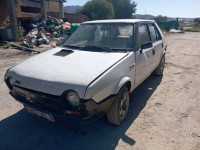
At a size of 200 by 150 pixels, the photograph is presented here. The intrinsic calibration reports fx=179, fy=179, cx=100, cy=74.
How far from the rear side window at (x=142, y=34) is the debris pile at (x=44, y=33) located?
7.71m

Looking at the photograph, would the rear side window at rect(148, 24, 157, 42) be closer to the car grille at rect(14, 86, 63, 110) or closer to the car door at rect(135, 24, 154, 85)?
the car door at rect(135, 24, 154, 85)

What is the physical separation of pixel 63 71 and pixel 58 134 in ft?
3.46

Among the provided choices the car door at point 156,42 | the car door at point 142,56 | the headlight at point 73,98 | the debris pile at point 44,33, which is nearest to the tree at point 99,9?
the debris pile at point 44,33

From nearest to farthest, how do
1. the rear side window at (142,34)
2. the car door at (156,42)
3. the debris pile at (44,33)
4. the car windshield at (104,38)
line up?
the car windshield at (104,38) < the rear side window at (142,34) < the car door at (156,42) < the debris pile at (44,33)

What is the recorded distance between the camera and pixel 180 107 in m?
3.73

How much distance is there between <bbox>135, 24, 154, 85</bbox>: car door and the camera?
11.6 feet

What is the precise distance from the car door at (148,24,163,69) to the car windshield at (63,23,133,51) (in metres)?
1.16

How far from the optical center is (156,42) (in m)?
4.79

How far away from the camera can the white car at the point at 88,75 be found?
7.80 feet

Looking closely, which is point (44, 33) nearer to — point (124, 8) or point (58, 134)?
point (58, 134)

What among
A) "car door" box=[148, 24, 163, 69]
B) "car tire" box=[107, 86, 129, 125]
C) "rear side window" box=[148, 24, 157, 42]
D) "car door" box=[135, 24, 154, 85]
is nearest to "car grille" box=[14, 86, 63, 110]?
"car tire" box=[107, 86, 129, 125]

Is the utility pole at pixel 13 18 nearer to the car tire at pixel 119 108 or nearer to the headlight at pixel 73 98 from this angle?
the car tire at pixel 119 108

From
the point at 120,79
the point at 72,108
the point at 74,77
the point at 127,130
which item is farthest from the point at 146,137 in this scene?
the point at 74,77

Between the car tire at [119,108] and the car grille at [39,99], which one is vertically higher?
the car grille at [39,99]
